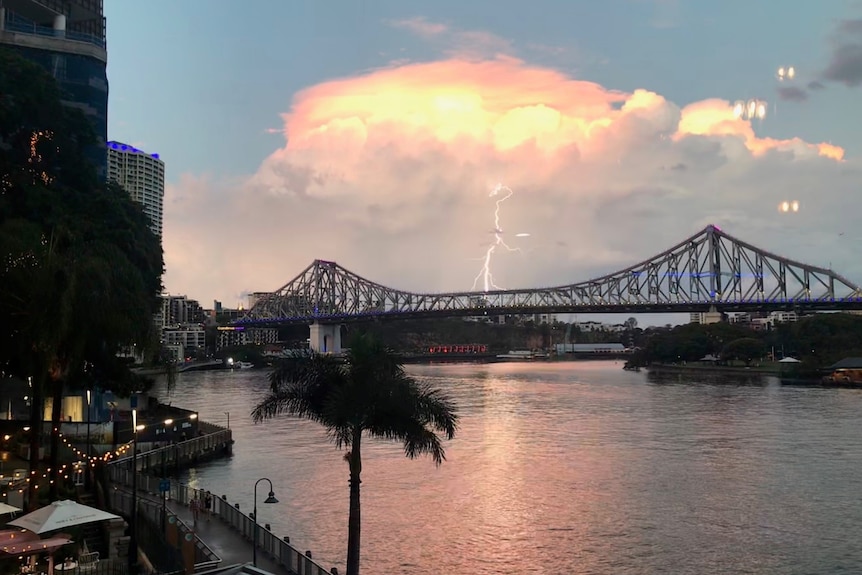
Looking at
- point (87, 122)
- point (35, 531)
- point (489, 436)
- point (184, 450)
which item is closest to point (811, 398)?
point (489, 436)

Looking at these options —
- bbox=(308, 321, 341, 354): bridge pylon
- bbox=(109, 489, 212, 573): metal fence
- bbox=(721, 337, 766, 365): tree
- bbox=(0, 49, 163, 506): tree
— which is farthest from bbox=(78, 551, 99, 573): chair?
bbox=(308, 321, 341, 354): bridge pylon

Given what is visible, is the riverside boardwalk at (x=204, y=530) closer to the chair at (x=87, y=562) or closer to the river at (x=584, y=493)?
the chair at (x=87, y=562)

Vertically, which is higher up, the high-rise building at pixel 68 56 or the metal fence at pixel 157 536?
the high-rise building at pixel 68 56

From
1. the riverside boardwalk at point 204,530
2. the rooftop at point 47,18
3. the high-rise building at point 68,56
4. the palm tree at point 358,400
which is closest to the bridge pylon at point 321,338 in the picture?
the rooftop at point 47,18

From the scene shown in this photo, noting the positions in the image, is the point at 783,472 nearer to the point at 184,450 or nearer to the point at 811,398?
the point at 184,450

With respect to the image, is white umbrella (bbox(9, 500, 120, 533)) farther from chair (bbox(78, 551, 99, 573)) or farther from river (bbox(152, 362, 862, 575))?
river (bbox(152, 362, 862, 575))

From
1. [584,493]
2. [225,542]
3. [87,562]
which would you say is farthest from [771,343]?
[87,562]

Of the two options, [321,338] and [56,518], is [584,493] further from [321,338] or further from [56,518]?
[321,338]
